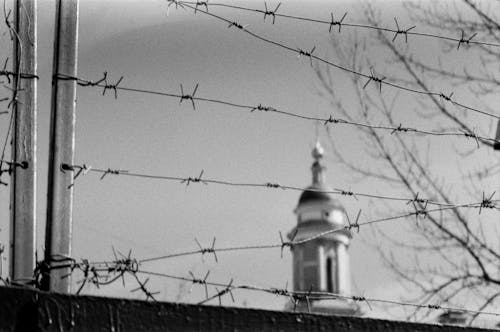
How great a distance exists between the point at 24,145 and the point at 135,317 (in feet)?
1.98

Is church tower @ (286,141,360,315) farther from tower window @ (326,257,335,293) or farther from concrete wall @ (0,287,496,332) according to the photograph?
concrete wall @ (0,287,496,332)

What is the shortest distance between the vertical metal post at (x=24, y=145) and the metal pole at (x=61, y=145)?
2.0 inches

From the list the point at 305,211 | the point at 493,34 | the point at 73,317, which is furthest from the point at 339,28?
the point at 305,211

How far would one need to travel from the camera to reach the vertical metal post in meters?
2.68

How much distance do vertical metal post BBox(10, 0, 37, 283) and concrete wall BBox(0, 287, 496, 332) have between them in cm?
16

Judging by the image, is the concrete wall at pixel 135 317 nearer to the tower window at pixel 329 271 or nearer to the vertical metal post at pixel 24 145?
the vertical metal post at pixel 24 145

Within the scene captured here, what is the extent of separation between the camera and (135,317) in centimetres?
267

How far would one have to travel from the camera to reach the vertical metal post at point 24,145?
8.80 feet

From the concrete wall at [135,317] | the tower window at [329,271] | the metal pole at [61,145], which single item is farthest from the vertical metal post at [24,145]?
the tower window at [329,271]

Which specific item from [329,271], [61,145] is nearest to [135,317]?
[61,145]

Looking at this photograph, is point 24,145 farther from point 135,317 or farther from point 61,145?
point 135,317

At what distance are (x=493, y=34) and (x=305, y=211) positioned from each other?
46.3 m

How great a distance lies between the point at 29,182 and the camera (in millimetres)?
2750

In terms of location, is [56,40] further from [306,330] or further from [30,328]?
[306,330]
